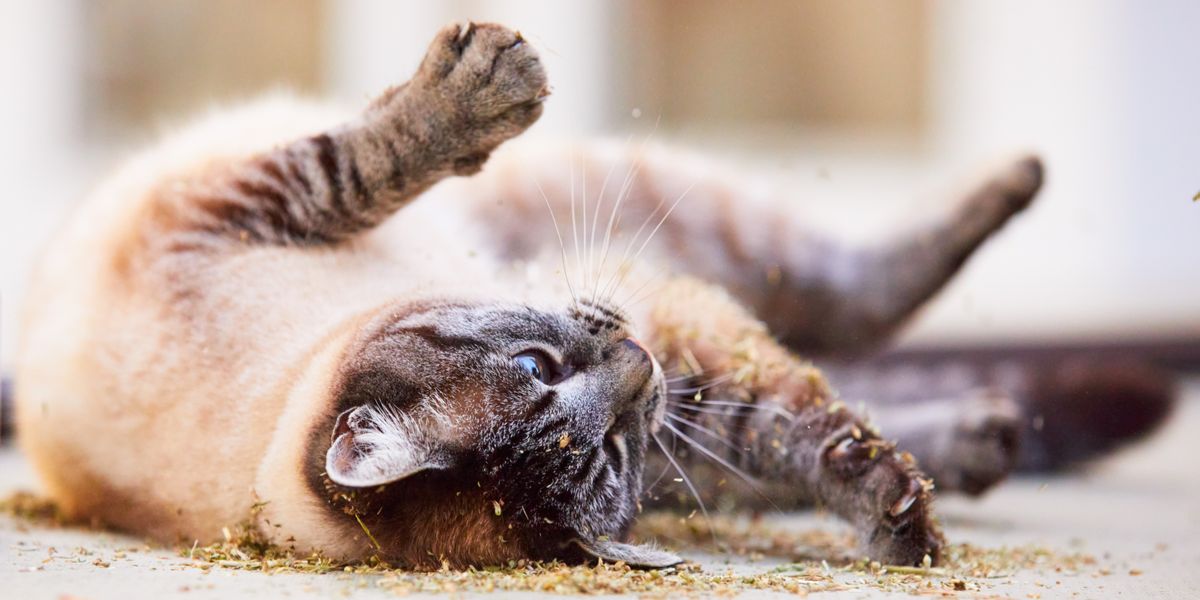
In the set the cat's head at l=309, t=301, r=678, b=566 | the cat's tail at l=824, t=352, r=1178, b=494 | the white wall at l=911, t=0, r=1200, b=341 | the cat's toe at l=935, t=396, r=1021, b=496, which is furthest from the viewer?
the white wall at l=911, t=0, r=1200, b=341

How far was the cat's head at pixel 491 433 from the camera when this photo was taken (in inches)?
55.9

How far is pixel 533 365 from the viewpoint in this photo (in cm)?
154

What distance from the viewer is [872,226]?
2.75 m

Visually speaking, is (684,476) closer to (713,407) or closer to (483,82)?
(713,407)

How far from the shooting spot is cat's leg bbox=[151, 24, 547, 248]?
5.45 feet

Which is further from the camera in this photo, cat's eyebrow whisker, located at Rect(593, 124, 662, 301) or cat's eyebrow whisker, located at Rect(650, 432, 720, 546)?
cat's eyebrow whisker, located at Rect(593, 124, 662, 301)

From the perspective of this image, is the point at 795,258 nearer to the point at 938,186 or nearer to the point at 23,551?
the point at 938,186

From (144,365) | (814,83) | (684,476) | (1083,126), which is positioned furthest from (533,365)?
(1083,126)

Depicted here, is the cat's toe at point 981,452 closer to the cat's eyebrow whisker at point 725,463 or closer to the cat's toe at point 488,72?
the cat's eyebrow whisker at point 725,463

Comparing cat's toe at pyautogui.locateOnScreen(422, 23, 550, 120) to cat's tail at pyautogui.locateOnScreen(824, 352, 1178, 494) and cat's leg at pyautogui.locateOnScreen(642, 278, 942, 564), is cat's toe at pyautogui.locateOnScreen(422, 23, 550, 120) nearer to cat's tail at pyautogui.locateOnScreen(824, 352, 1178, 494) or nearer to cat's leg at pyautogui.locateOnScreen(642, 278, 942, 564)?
cat's leg at pyautogui.locateOnScreen(642, 278, 942, 564)

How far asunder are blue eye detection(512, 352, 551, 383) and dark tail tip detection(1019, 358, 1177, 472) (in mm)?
1286

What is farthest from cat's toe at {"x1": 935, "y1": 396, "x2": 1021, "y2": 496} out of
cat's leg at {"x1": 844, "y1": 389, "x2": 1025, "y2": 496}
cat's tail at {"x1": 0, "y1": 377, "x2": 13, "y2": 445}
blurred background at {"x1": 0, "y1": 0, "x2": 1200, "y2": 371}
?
blurred background at {"x1": 0, "y1": 0, "x2": 1200, "y2": 371}

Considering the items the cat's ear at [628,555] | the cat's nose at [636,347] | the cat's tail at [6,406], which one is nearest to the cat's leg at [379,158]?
the cat's nose at [636,347]

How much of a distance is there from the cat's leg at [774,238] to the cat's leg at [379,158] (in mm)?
518
